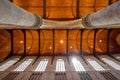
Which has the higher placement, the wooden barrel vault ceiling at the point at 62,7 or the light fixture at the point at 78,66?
the wooden barrel vault ceiling at the point at 62,7

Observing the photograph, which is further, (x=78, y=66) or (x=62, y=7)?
(x=62, y=7)

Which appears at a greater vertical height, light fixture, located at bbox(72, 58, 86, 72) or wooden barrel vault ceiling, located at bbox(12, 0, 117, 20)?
wooden barrel vault ceiling, located at bbox(12, 0, 117, 20)

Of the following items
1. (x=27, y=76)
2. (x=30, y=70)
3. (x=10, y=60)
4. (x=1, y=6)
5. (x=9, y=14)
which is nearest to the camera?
(x=1, y=6)

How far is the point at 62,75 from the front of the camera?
464 inches

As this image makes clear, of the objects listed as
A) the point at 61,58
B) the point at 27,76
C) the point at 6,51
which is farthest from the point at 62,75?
the point at 6,51

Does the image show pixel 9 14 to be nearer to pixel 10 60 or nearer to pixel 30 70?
pixel 30 70

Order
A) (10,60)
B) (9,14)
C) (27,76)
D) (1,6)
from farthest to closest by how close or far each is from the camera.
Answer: (10,60), (27,76), (9,14), (1,6)

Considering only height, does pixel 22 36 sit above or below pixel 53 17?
below

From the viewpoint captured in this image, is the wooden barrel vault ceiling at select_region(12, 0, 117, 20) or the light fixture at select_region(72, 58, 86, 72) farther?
the wooden barrel vault ceiling at select_region(12, 0, 117, 20)

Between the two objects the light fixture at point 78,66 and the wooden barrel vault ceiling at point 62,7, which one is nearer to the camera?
the light fixture at point 78,66

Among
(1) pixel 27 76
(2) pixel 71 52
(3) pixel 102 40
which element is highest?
(3) pixel 102 40

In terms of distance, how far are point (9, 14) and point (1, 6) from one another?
565mm

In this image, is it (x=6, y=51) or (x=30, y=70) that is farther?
(x=6, y=51)

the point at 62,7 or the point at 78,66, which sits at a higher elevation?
the point at 62,7
